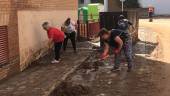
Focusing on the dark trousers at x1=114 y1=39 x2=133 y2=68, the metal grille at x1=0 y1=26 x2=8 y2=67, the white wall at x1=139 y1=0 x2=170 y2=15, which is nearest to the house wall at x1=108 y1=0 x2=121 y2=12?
the white wall at x1=139 y1=0 x2=170 y2=15

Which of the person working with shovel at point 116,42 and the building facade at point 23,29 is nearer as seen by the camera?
the person working with shovel at point 116,42

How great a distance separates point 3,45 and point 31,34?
8.78 feet

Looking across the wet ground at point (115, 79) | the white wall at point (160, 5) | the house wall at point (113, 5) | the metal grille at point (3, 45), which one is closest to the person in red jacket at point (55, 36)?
the wet ground at point (115, 79)

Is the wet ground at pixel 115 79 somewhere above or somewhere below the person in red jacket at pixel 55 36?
below

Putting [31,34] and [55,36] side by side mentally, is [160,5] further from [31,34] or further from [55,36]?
[31,34]

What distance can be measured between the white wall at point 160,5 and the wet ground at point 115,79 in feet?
150

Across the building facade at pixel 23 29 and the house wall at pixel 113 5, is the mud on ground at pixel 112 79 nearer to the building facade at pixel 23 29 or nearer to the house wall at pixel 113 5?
the building facade at pixel 23 29

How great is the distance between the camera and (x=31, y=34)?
49.8 ft

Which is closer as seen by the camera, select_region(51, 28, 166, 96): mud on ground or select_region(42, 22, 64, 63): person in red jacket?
select_region(51, 28, 166, 96): mud on ground

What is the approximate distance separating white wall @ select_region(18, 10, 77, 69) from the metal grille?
3.35 ft

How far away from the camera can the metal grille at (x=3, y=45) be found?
1237 centimetres

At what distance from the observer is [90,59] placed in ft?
54.1

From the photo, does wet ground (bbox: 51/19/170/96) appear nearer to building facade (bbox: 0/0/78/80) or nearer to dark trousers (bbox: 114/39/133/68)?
dark trousers (bbox: 114/39/133/68)

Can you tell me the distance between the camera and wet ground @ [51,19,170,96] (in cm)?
1085
